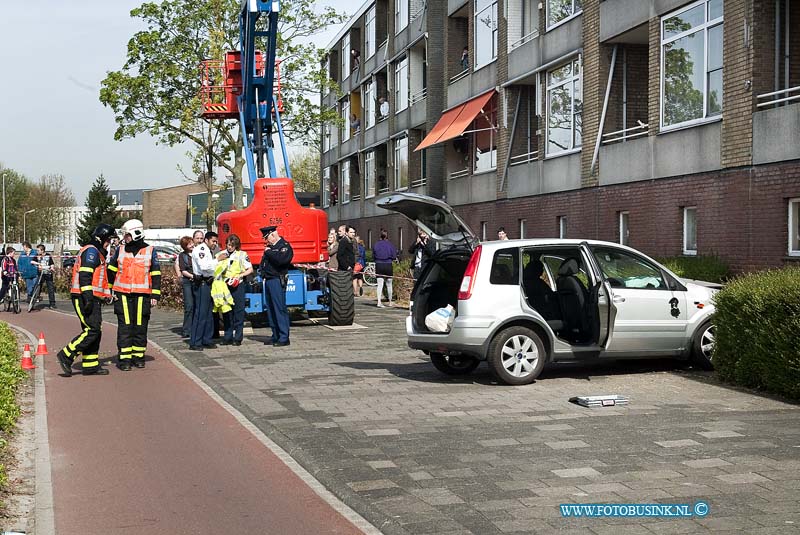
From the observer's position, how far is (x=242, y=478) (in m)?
7.34

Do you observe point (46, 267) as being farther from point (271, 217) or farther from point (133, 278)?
point (133, 278)

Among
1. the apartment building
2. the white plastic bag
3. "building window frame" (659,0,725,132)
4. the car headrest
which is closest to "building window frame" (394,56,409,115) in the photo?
the apartment building

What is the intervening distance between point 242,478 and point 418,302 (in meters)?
4.97

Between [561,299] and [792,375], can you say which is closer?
[792,375]

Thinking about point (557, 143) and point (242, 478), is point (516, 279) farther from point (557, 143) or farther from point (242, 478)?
point (557, 143)

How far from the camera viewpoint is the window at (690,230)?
63.8 ft

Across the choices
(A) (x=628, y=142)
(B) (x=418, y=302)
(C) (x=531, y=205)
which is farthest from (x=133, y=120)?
(B) (x=418, y=302)

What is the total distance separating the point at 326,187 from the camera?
202ft

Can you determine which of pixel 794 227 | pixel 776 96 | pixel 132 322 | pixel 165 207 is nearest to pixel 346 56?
pixel 776 96

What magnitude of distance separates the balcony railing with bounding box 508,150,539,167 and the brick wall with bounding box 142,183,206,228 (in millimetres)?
91870

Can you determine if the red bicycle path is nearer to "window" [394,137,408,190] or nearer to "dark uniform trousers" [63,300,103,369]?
"dark uniform trousers" [63,300,103,369]

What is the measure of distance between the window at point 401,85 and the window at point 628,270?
99.4ft

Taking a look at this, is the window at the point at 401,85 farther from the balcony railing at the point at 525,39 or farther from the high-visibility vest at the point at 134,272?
the high-visibility vest at the point at 134,272

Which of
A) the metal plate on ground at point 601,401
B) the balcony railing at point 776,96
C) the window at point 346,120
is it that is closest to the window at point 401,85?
the window at point 346,120
